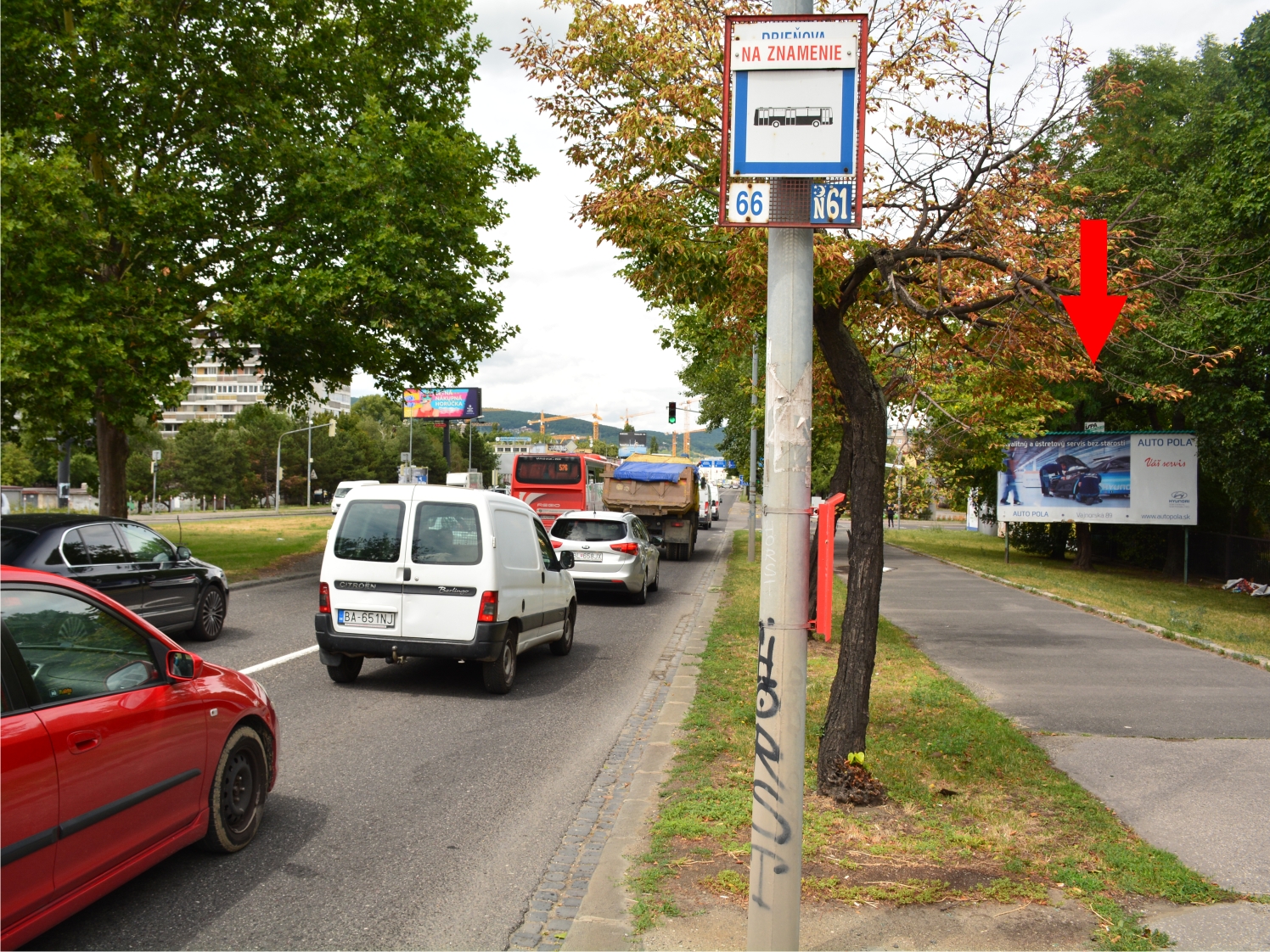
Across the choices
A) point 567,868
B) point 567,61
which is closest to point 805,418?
point 567,868

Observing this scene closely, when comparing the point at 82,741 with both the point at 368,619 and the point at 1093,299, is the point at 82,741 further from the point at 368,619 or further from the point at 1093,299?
the point at 1093,299

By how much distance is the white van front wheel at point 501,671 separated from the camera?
9023 mm

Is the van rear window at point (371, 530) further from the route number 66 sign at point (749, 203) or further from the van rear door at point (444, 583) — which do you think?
the route number 66 sign at point (749, 203)

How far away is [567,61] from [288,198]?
40.4ft

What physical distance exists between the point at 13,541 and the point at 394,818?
604 cm

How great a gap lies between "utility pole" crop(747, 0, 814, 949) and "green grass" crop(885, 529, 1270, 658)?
1122 cm

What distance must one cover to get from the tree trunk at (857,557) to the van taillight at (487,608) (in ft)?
11.8

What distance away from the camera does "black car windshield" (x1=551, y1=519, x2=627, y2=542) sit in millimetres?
17375

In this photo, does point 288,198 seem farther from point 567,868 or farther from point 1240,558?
point 1240,558

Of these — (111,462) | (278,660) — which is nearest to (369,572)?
(278,660)

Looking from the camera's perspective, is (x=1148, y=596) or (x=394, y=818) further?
(x=1148, y=596)

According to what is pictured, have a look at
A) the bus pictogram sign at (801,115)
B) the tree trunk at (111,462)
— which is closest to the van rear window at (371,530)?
the bus pictogram sign at (801,115)

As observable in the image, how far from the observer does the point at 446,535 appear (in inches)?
357

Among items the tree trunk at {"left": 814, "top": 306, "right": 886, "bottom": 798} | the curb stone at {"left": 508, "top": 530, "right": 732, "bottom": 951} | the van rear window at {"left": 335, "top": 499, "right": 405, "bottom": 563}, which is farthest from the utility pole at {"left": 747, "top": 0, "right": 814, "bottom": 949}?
the van rear window at {"left": 335, "top": 499, "right": 405, "bottom": 563}
